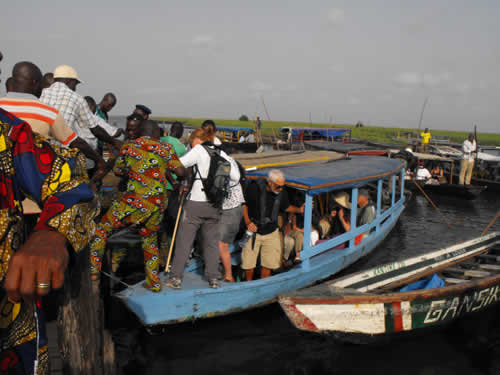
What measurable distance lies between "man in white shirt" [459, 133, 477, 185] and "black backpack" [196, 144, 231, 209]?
1687 cm

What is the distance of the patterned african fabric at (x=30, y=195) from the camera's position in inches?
47.7

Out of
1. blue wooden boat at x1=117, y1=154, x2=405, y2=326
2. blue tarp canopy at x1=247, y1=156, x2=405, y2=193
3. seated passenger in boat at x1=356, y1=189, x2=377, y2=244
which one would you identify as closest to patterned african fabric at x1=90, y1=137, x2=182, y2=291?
blue wooden boat at x1=117, y1=154, x2=405, y2=326

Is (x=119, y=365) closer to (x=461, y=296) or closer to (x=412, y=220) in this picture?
(x=461, y=296)

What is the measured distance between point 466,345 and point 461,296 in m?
1.05

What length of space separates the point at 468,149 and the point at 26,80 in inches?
754

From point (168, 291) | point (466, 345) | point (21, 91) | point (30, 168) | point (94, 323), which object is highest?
point (21, 91)

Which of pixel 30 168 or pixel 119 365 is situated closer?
pixel 30 168

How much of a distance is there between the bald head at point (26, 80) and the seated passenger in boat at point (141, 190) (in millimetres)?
1569

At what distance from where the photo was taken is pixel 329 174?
6.37 metres

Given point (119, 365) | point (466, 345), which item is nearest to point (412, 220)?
point (466, 345)

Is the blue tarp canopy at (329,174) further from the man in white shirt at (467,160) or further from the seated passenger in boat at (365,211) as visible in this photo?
the man in white shirt at (467,160)

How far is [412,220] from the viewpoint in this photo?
535 inches

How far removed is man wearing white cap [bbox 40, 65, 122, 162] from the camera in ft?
13.7

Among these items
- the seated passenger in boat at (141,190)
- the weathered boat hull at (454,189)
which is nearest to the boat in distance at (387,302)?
the seated passenger in boat at (141,190)
